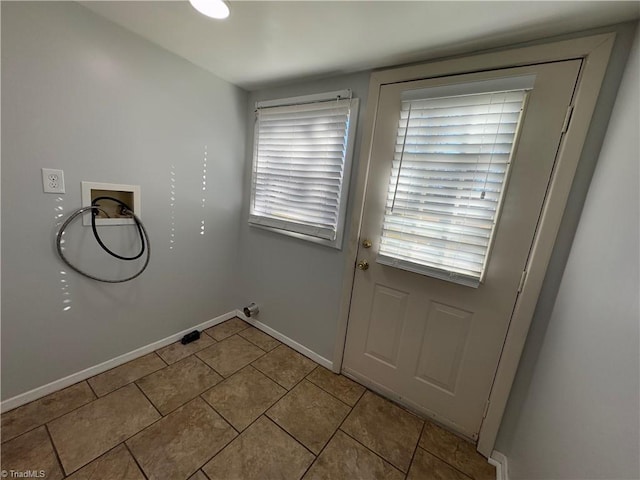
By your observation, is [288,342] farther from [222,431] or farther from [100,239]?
[100,239]

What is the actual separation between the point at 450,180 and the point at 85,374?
254 centimetres

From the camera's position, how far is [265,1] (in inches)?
42.2

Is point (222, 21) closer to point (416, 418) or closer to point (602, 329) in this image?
point (602, 329)

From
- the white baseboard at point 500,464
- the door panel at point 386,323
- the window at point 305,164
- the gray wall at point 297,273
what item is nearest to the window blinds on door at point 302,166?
the window at point 305,164

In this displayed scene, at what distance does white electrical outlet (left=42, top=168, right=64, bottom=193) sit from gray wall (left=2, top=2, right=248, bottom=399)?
2 centimetres

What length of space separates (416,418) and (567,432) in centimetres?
91

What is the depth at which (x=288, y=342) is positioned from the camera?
7.06 ft

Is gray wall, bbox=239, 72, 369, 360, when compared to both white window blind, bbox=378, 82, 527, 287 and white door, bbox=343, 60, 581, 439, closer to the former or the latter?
white door, bbox=343, 60, 581, 439

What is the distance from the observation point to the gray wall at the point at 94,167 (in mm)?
1202

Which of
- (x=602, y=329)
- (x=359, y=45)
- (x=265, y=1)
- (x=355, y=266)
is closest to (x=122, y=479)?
(x=355, y=266)

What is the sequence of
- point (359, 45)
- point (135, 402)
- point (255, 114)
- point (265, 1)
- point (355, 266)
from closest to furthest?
point (265, 1)
point (359, 45)
point (135, 402)
point (355, 266)
point (255, 114)

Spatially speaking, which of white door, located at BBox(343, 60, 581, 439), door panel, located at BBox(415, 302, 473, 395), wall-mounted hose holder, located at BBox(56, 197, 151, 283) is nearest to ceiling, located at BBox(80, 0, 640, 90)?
white door, located at BBox(343, 60, 581, 439)

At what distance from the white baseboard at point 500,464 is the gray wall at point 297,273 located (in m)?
1.06

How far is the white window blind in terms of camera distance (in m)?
1.20
